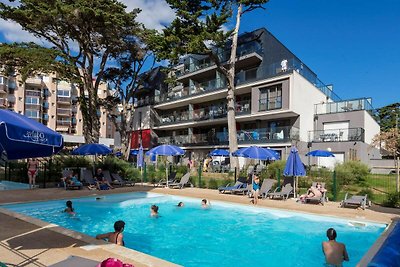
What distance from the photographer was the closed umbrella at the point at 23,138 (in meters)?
3.76

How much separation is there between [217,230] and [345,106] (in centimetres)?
2211

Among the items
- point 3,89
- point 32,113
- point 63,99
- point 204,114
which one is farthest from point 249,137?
point 63,99

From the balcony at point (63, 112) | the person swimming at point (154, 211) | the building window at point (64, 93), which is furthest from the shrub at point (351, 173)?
the building window at point (64, 93)

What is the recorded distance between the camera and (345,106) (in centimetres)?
2777

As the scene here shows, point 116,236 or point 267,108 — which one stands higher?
point 267,108

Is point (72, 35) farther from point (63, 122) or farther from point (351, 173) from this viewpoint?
point (63, 122)

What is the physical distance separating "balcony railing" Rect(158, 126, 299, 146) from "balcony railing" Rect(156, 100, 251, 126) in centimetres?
186

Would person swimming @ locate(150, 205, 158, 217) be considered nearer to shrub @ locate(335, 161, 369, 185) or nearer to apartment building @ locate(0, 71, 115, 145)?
shrub @ locate(335, 161, 369, 185)

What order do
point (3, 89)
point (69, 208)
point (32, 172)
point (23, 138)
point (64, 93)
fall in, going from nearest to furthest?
point (23, 138), point (69, 208), point (32, 172), point (3, 89), point (64, 93)

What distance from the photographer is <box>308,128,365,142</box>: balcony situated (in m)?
24.8

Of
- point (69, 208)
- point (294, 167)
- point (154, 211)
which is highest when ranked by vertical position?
point (294, 167)

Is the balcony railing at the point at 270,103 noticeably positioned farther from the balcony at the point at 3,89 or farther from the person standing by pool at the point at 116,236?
the balcony at the point at 3,89

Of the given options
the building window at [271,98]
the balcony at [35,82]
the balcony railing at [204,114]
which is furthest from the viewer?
the balcony at [35,82]

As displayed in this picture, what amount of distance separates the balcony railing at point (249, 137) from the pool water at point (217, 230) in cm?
1498
